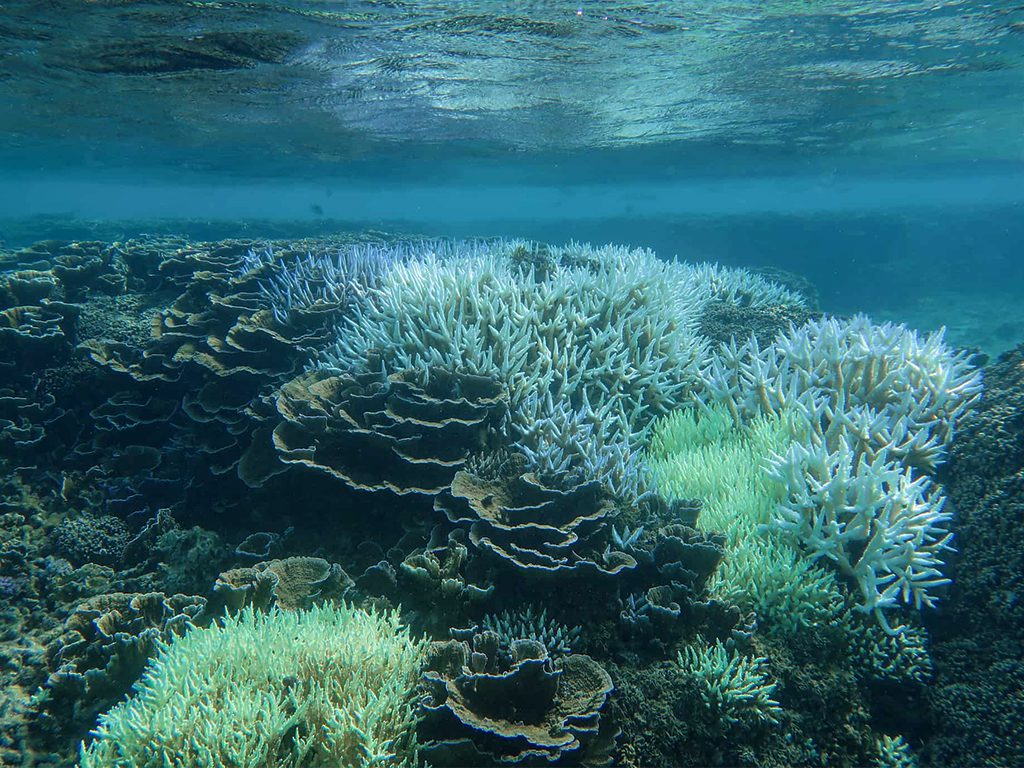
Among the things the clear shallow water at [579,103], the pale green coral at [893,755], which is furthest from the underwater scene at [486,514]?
the clear shallow water at [579,103]

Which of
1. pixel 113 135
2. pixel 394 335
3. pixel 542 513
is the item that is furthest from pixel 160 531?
pixel 113 135

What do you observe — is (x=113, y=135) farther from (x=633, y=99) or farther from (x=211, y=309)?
(x=211, y=309)

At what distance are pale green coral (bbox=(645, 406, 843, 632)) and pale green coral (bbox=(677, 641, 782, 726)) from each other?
0.47m

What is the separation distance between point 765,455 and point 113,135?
31.6 meters

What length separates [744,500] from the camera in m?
4.18

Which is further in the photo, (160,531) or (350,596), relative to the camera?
(160,531)

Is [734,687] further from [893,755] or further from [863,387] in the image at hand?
[863,387]

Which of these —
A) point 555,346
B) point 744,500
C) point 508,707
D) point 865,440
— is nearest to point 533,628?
point 508,707

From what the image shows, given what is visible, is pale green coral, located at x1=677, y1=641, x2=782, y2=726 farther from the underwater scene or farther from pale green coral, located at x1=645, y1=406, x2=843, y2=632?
pale green coral, located at x1=645, y1=406, x2=843, y2=632

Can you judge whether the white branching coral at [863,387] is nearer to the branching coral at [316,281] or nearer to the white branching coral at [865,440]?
the white branching coral at [865,440]

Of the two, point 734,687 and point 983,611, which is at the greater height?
point 983,611

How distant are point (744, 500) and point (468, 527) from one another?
7.05 ft

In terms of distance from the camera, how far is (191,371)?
21.9 ft

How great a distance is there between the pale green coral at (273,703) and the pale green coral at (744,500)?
7.16 feet
